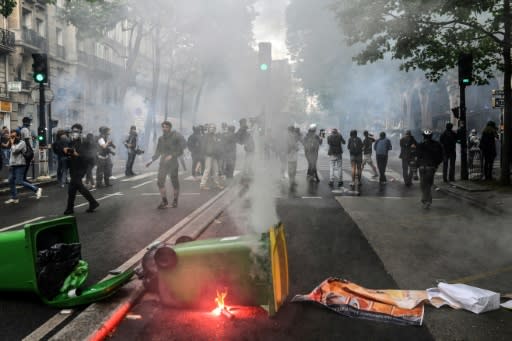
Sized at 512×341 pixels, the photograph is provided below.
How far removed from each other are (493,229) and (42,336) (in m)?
6.08

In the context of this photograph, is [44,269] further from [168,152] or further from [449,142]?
[449,142]

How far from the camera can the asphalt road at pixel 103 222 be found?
3669 mm

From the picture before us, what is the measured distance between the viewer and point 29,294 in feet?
12.8

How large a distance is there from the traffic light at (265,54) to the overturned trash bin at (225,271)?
21.1 ft

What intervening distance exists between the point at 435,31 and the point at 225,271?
994 centimetres

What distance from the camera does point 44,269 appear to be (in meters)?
3.73

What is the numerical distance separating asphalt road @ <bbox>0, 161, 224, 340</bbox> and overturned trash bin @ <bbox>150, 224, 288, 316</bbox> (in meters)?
0.98

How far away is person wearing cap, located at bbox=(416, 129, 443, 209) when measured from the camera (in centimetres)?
902

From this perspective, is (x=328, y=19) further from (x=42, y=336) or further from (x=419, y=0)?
(x=42, y=336)

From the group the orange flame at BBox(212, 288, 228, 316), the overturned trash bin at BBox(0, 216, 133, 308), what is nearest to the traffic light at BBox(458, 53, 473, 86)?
the orange flame at BBox(212, 288, 228, 316)

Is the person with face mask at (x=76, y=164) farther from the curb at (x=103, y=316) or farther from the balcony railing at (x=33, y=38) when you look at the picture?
the balcony railing at (x=33, y=38)

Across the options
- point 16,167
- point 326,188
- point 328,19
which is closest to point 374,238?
point 326,188

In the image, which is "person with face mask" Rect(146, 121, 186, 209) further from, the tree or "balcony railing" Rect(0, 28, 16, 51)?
"balcony railing" Rect(0, 28, 16, 51)

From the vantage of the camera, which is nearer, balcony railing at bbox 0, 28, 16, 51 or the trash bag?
the trash bag
